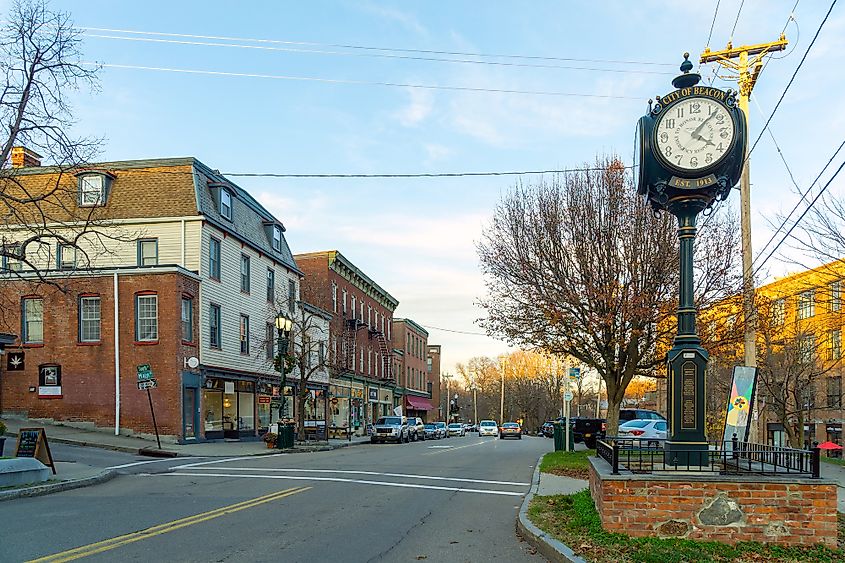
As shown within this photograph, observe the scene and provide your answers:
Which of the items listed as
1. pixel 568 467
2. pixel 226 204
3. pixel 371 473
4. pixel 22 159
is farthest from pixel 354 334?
pixel 568 467

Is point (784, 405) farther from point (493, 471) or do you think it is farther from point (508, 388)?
point (508, 388)

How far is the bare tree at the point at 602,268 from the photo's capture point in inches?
862

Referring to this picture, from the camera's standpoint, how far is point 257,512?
11938mm

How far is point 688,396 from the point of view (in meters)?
9.41

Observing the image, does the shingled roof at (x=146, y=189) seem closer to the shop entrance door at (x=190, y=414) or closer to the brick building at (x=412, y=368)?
the shop entrance door at (x=190, y=414)

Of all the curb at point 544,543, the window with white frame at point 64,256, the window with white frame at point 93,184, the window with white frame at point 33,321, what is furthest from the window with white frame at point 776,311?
the window with white frame at point 33,321

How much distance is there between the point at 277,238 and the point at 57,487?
1141 inches

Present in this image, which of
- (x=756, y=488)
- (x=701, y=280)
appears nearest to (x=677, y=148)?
(x=756, y=488)

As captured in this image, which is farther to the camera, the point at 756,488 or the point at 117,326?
the point at 117,326

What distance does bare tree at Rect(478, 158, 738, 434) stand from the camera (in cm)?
2189

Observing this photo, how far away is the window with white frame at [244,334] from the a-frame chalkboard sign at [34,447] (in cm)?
2034

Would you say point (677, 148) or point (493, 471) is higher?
point (677, 148)

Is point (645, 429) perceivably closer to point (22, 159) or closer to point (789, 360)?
point (789, 360)

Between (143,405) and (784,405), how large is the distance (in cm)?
2571
